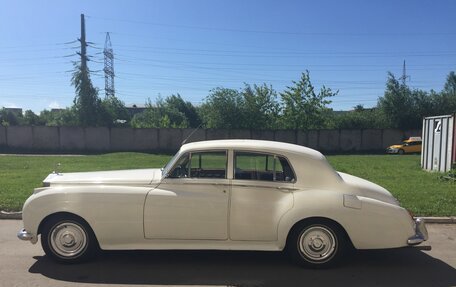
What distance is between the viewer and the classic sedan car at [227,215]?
518 centimetres

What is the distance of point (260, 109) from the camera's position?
4638cm

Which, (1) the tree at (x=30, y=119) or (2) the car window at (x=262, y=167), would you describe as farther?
(1) the tree at (x=30, y=119)

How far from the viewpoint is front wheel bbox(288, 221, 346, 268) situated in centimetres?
521

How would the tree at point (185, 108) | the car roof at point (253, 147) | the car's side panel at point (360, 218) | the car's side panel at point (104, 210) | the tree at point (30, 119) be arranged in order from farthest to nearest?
the tree at point (185, 108) < the tree at point (30, 119) < the car roof at point (253, 147) < the car's side panel at point (104, 210) < the car's side panel at point (360, 218)

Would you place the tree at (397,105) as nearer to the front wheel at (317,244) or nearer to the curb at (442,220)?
the curb at (442,220)


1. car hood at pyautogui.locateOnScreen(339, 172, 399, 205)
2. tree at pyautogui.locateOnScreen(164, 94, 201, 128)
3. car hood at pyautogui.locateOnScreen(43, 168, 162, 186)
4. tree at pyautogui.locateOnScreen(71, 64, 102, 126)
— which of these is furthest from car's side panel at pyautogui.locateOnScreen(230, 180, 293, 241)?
tree at pyautogui.locateOnScreen(164, 94, 201, 128)

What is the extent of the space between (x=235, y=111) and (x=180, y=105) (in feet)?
102

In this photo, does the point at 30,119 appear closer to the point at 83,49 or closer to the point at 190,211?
the point at 83,49

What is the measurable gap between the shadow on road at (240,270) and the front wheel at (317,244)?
13cm

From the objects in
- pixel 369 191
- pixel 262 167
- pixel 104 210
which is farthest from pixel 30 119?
pixel 369 191

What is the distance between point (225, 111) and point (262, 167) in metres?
40.6

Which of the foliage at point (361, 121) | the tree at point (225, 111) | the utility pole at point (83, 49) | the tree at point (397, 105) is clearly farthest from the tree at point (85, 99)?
the tree at point (397, 105)

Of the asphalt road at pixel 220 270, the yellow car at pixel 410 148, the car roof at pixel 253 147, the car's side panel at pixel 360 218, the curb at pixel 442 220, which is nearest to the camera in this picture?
the asphalt road at pixel 220 270

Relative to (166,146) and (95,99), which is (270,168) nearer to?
(166,146)
